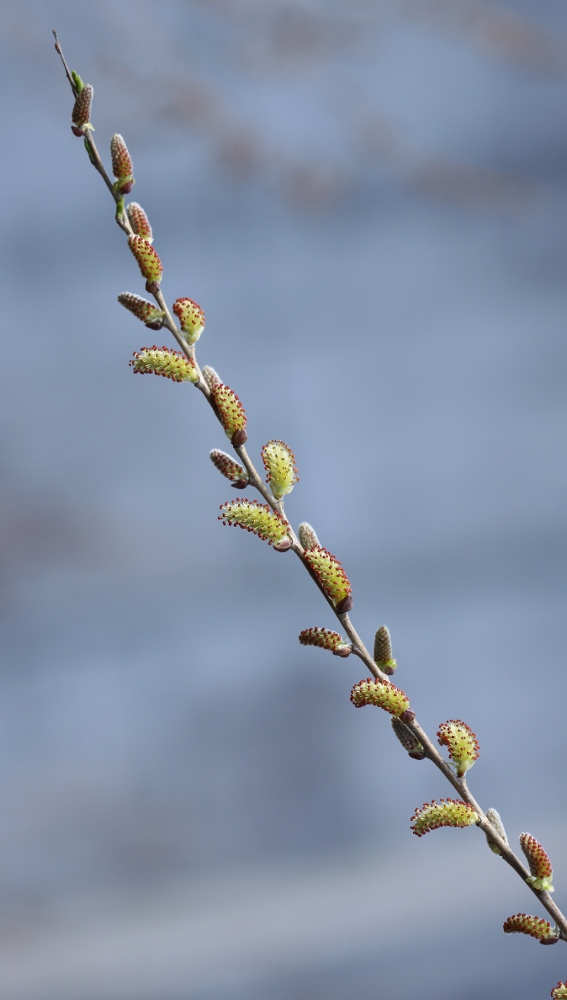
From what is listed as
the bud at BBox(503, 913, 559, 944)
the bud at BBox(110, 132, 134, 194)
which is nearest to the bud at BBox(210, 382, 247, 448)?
the bud at BBox(110, 132, 134, 194)

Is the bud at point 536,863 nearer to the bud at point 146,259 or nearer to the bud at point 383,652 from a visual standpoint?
the bud at point 383,652

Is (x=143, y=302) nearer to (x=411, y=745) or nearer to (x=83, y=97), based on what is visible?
(x=83, y=97)

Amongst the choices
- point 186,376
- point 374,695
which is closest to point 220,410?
point 186,376

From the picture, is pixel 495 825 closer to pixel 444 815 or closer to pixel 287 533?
pixel 444 815

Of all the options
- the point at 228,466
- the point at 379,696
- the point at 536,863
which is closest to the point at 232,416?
the point at 228,466

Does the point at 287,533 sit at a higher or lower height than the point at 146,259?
lower

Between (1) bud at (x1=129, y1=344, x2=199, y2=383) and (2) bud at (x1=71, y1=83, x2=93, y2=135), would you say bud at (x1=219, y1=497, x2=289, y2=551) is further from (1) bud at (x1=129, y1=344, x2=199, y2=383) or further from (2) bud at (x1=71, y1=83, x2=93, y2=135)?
(2) bud at (x1=71, y1=83, x2=93, y2=135)
